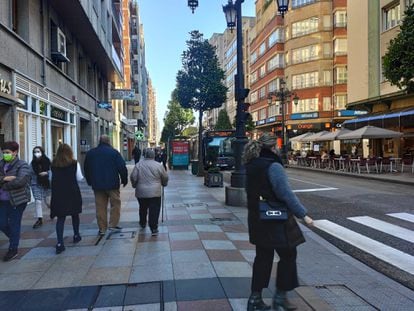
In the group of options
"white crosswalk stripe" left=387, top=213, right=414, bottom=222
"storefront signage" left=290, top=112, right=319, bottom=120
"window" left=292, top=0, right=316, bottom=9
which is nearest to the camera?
"white crosswalk stripe" left=387, top=213, right=414, bottom=222

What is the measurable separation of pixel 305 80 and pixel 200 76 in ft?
95.2

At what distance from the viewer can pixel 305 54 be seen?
169 ft

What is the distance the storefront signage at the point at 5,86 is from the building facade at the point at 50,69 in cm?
5

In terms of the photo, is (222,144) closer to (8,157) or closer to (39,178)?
(39,178)

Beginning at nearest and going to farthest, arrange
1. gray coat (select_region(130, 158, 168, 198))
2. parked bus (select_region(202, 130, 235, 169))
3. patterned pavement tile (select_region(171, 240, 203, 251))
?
patterned pavement tile (select_region(171, 240, 203, 251)) → gray coat (select_region(130, 158, 168, 198)) → parked bus (select_region(202, 130, 235, 169))

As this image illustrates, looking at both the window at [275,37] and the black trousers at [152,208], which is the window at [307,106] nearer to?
the window at [275,37]

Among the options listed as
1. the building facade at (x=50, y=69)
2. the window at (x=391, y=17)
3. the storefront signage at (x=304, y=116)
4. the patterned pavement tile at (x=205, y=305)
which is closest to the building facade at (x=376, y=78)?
the window at (x=391, y=17)

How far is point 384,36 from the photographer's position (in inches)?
1123

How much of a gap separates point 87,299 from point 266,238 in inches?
81.6

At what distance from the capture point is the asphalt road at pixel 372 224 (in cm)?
641

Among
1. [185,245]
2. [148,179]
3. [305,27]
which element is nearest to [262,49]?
[305,27]

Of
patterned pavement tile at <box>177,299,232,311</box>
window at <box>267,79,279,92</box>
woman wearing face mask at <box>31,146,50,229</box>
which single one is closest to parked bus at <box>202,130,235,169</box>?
woman wearing face mask at <box>31,146,50,229</box>

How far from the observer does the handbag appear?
4.00m

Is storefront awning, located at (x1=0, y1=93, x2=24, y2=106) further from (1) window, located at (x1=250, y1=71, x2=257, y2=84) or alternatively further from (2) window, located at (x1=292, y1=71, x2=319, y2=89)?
(1) window, located at (x1=250, y1=71, x2=257, y2=84)
